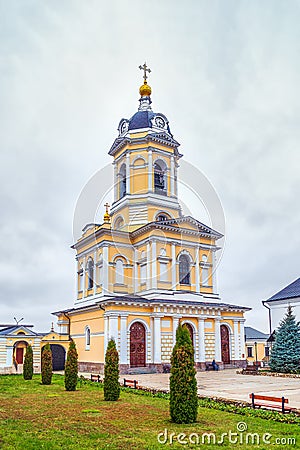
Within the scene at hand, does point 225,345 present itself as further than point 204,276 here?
No

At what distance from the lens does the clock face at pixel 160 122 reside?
42.1 meters

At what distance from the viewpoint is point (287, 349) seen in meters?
30.9

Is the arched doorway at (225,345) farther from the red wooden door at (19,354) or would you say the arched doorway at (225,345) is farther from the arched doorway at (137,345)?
the red wooden door at (19,354)

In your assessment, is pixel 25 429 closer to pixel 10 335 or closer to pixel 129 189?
pixel 10 335

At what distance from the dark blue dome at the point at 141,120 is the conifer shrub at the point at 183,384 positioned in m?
30.9

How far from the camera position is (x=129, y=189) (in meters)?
40.0

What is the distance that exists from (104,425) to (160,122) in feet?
111

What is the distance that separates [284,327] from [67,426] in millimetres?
23325

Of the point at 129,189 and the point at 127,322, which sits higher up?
the point at 129,189

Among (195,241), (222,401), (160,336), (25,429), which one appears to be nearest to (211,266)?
(195,241)

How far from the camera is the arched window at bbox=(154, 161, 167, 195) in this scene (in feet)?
134

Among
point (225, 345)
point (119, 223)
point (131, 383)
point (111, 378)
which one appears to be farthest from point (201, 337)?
point (111, 378)

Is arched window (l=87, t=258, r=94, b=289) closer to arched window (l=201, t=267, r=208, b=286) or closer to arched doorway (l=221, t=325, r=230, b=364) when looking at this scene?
arched window (l=201, t=267, r=208, b=286)

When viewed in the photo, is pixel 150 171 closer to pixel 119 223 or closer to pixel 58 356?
pixel 119 223
